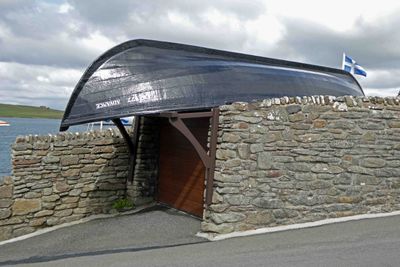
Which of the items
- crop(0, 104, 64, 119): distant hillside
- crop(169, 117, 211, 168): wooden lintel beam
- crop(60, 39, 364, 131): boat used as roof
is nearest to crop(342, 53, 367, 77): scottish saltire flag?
crop(60, 39, 364, 131): boat used as roof

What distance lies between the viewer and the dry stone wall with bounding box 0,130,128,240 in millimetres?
9492

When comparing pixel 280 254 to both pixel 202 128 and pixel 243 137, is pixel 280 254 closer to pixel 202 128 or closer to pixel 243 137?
pixel 243 137

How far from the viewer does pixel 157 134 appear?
463 inches

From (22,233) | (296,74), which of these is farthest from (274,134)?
(22,233)

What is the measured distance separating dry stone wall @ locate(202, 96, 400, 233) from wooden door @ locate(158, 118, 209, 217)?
198cm

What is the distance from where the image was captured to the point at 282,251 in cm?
641

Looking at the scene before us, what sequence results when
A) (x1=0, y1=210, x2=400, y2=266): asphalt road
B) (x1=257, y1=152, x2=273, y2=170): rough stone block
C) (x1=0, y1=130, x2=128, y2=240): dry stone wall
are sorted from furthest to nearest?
(x1=0, y1=130, x2=128, y2=240): dry stone wall, (x1=257, y1=152, x2=273, y2=170): rough stone block, (x1=0, y1=210, x2=400, y2=266): asphalt road

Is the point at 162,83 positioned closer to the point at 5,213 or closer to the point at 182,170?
the point at 182,170

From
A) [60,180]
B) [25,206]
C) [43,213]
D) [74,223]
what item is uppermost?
[60,180]

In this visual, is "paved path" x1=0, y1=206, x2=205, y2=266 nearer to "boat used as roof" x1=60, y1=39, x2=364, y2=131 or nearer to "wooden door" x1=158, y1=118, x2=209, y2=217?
"wooden door" x1=158, y1=118, x2=209, y2=217

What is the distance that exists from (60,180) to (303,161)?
5.58 m

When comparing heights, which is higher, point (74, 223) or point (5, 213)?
point (5, 213)

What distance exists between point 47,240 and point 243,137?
181 inches

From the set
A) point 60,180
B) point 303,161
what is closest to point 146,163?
point 60,180
